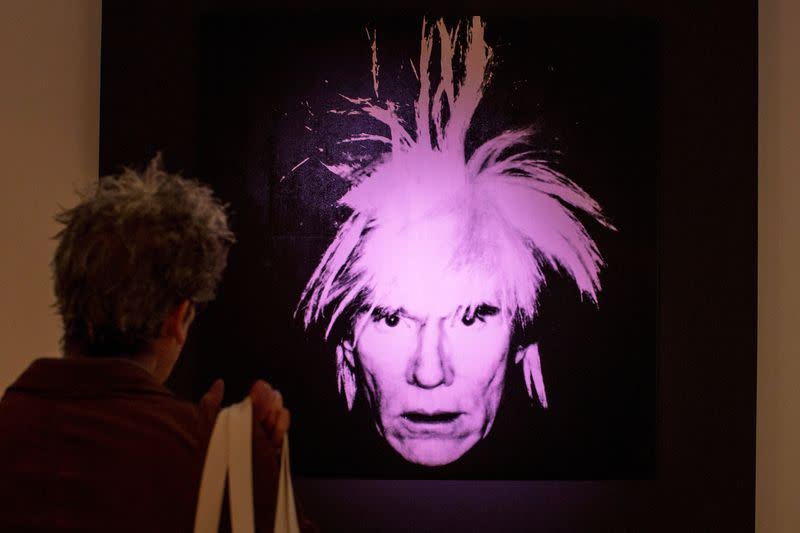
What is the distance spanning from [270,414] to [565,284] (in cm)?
150

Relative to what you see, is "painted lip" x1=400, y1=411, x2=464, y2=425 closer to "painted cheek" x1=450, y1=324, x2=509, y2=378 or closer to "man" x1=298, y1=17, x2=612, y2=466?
"man" x1=298, y1=17, x2=612, y2=466

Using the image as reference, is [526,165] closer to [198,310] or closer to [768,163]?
[768,163]

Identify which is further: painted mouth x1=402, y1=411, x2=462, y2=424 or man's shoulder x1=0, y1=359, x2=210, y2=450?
painted mouth x1=402, y1=411, x2=462, y2=424

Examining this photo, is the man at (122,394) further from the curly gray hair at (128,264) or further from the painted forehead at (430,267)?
the painted forehead at (430,267)

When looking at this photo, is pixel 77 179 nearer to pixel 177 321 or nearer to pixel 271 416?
pixel 177 321

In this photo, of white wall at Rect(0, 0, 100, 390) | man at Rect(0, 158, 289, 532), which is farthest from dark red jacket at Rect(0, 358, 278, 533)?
white wall at Rect(0, 0, 100, 390)

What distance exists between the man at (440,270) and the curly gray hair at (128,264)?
1.28m

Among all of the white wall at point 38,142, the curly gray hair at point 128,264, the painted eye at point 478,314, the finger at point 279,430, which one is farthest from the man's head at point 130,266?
the painted eye at point 478,314

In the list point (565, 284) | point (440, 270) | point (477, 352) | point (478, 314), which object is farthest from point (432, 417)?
point (565, 284)

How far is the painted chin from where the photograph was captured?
95.6 inches

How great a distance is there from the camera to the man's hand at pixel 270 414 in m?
1.12

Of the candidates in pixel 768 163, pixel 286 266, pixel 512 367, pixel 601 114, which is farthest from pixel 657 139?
pixel 286 266

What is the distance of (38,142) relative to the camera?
7.63ft

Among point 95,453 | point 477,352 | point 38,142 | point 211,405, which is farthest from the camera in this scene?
point 477,352
